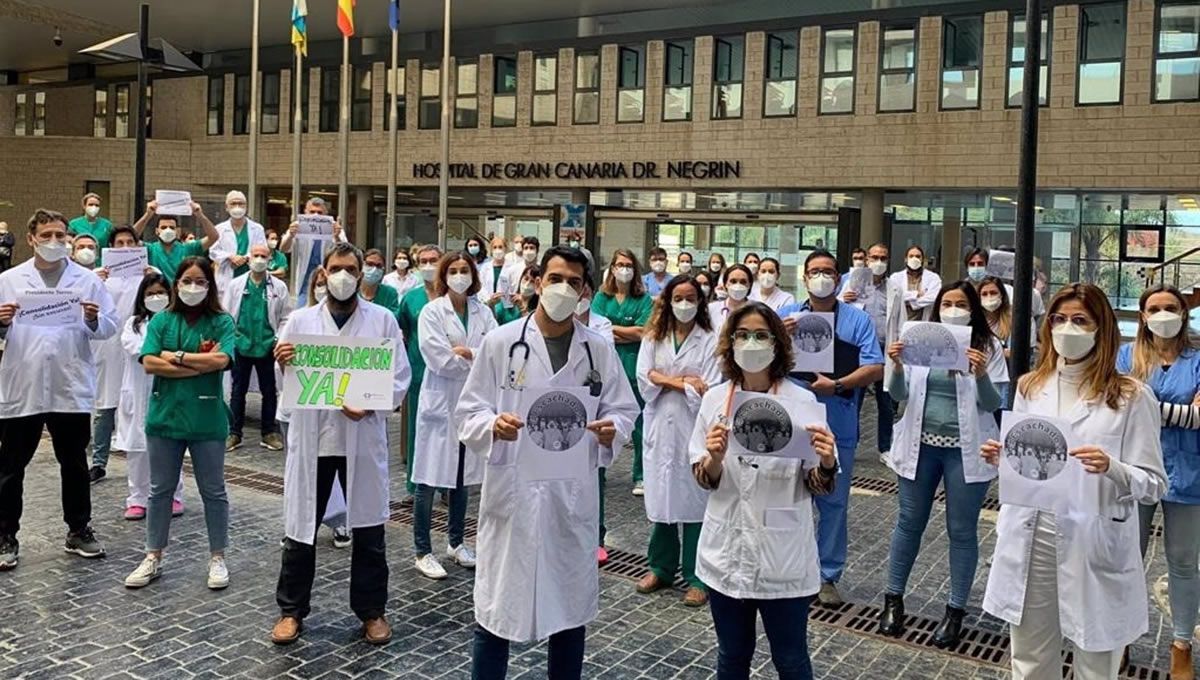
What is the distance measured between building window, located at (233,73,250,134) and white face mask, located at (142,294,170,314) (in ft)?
106

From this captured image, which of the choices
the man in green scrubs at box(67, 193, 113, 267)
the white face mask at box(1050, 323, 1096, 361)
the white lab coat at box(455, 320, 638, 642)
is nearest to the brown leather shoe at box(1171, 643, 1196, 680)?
the white face mask at box(1050, 323, 1096, 361)

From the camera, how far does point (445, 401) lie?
7.07 metres

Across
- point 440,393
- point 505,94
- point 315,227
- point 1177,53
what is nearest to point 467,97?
point 505,94

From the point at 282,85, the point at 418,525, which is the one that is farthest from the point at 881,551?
the point at 282,85

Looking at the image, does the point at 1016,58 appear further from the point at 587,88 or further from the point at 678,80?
the point at 587,88

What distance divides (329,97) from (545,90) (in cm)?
861

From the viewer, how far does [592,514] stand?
4.31m

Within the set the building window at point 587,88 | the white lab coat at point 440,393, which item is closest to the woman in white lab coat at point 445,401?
the white lab coat at point 440,393

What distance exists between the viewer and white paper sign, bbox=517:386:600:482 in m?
4.14

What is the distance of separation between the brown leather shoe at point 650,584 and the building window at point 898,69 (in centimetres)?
2151

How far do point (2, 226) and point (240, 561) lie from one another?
2208cm

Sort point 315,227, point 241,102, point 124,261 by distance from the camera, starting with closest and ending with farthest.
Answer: point 124,261 < point 315,227 < point 241,102

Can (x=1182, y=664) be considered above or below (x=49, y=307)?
below

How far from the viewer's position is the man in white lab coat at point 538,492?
164 inches
